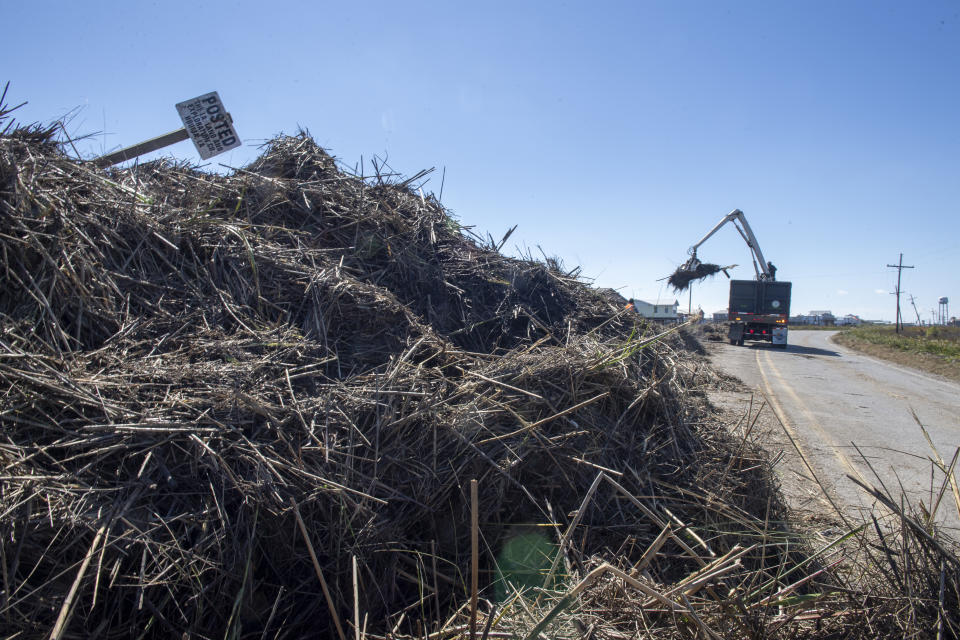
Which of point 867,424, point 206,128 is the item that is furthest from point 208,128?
point 867,424

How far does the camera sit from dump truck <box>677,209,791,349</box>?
23.1 m

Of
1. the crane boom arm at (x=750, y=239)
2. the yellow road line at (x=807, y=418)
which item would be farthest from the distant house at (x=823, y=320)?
the yellow road line at (x=807, y=418)

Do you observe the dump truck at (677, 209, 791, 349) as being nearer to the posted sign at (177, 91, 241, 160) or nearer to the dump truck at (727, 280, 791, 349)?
the dump truck at (727, 280, 791, 349)

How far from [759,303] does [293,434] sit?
2517cm

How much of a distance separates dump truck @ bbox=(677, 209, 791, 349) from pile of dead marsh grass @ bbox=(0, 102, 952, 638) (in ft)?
73.6

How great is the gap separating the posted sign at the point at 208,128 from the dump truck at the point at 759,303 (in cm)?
2231

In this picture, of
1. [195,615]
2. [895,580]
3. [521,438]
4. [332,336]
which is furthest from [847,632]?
[332,336]

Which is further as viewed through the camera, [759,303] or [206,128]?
[759,303]

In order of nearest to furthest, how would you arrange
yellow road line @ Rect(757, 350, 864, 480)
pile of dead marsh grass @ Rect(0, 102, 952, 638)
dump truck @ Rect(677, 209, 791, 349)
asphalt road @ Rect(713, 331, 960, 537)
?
pile of dead marsh grass @ Rect(0, 102, 952, 638) → asphalt road @ Rect(713, 331, 960, 537) → yellow road line @ Rect(757, 350, 864, 480) → dump truck @ Rect(677, 209, 791, 349)

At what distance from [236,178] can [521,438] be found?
3.43m

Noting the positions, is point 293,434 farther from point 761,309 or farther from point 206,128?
point 761,309

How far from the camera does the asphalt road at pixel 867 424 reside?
14.5ft

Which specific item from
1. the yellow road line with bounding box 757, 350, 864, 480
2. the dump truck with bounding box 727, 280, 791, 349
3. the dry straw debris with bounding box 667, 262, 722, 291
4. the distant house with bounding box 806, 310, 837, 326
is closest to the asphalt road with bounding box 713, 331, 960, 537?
the yellow road line with bounding box 757, 350, 864, 480

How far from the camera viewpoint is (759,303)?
23219 mm
